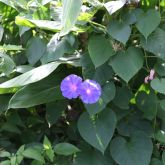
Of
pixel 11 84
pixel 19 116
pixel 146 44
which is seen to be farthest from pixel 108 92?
pixel 19 116

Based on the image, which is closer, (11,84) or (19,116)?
(11,84)

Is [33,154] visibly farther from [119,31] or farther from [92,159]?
[119,31]

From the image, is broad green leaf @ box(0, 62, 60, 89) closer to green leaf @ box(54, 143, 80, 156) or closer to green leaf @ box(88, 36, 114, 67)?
green leaf @ box(88, 36, 114, 67)

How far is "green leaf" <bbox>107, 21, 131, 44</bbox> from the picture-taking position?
1233 mm

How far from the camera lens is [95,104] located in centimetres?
125

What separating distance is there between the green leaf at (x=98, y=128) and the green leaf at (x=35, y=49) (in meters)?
0.28

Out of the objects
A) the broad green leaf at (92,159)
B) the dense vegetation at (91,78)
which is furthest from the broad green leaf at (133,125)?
the broad green leaf at (92,159)

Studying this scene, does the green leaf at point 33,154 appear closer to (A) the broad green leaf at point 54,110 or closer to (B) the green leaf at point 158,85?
(A) the broad green leaf at point 54,110

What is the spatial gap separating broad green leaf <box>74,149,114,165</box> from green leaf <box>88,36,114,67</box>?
0.33m

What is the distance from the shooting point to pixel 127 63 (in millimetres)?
1263

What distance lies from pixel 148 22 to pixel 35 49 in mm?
425

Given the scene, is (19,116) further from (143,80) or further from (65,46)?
(143,80)

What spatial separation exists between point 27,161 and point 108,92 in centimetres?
45

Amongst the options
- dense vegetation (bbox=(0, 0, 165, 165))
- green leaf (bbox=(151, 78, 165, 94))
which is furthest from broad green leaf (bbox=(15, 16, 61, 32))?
green leaf (bbox=(151, 78, 165, 94))
